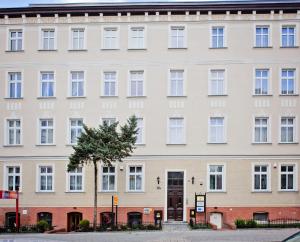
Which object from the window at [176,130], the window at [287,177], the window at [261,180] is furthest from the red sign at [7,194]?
the window at [287,177]

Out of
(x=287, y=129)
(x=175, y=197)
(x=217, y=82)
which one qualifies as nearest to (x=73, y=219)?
(x=175, y=197)

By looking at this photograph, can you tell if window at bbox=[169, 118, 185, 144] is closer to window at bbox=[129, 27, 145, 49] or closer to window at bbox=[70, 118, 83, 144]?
window at bbox=[129, 27, 145, 49]

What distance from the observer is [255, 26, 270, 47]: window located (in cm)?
3503

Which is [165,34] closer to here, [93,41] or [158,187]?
[93,41]

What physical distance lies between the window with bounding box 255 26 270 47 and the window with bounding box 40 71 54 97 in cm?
1419

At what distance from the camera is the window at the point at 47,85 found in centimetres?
3553

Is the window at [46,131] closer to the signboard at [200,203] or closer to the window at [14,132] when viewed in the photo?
the window at [14,132]

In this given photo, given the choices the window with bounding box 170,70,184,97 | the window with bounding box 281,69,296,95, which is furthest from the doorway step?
the window with bounding box 281,69,296,95

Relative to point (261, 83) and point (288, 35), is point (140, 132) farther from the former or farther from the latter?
point (288, 35)

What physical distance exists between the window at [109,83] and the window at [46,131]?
4.30m

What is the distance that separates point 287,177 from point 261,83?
6.47m

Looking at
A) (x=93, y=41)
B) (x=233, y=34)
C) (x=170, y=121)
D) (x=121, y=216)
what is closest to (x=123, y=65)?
(x=93, y=41)

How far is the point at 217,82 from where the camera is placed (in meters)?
34.9

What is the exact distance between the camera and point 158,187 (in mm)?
34125
